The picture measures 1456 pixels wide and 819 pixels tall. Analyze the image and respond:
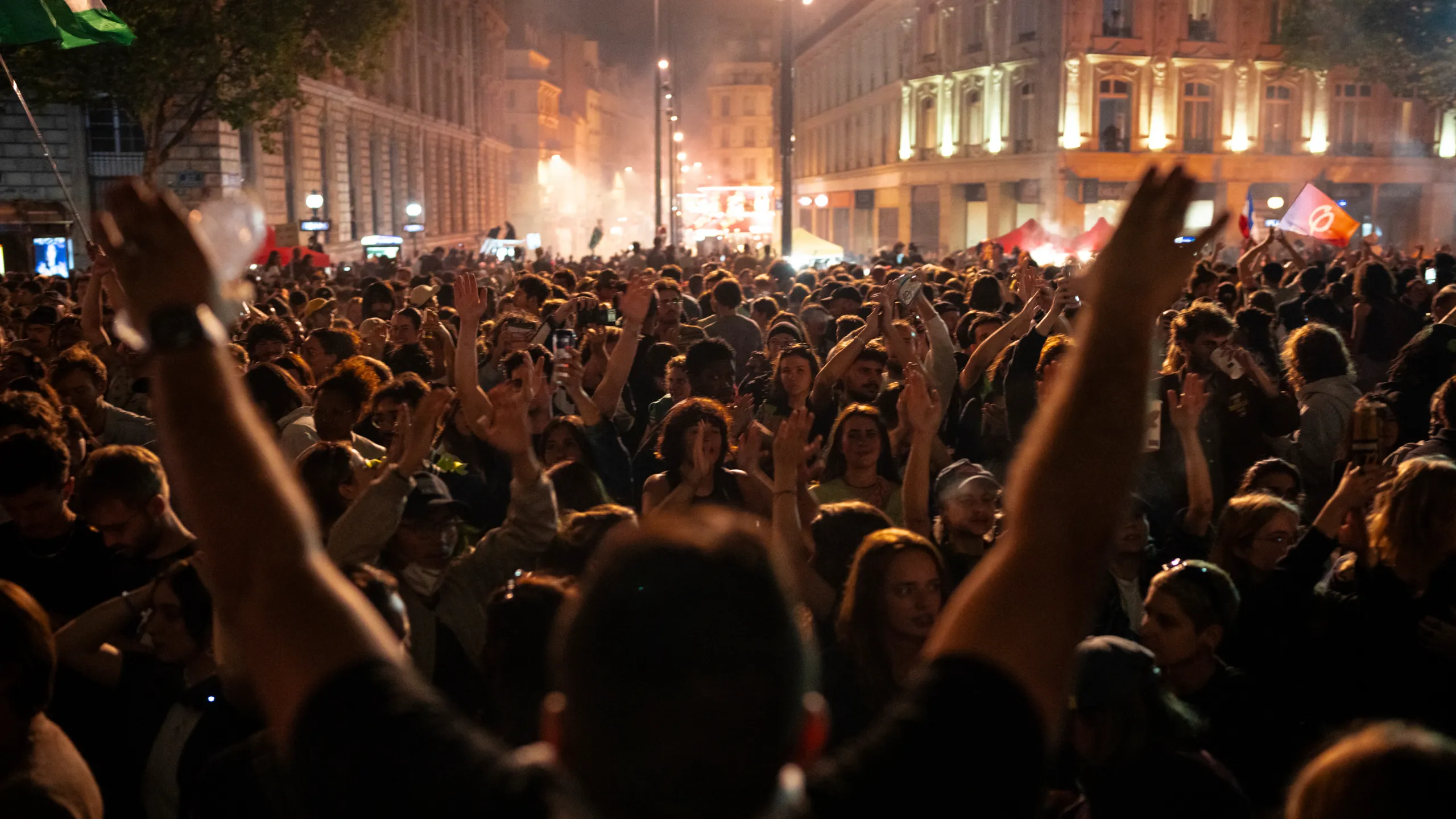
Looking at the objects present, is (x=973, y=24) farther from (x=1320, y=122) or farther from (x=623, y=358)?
(x=623, y=358)

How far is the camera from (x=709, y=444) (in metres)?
5.41

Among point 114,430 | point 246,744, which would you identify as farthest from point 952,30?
point 246,744

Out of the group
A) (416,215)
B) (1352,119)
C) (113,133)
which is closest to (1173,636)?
(113,133)

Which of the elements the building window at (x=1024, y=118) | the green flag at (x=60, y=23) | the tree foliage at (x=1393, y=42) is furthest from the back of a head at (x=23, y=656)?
the building window at (x=1024, y=118)

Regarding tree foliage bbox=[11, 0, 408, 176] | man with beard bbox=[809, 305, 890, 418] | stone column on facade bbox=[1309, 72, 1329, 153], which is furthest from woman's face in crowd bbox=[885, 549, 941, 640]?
stone column on facade bbox=[1309, 72, 1329, 153]

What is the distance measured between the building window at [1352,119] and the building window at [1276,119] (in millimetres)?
1910

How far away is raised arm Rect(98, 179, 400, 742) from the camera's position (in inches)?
60.0

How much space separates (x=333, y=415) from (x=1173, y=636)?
3.84 metres

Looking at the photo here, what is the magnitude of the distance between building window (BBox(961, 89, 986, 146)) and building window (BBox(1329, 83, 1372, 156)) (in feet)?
40.9

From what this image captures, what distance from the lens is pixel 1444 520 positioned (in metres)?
3.79

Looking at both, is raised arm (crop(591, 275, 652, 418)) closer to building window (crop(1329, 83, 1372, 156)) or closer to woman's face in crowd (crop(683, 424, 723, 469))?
woman's face in crowd (crop(683, 424, 723, 469))

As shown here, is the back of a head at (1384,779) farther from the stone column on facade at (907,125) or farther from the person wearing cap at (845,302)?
the stone column on facade at (907,125)

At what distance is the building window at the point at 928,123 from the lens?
54.8m

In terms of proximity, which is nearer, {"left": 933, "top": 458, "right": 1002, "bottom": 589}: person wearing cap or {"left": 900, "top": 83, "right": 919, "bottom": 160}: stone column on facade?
{"left": 933, "top": 458, "right": 1002, "bottom": 589}: person wearing cap
